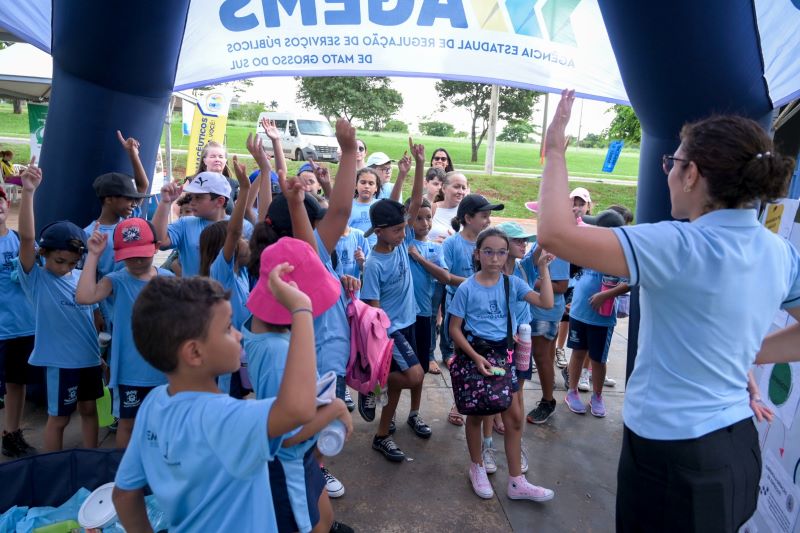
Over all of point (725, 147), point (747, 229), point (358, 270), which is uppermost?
point (725, 147)

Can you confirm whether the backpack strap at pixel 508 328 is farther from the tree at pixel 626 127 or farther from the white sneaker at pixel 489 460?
the tree at pixel 626 127

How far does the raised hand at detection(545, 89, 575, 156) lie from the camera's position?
1548mm

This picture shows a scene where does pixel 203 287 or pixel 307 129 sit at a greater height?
pixel 307 129

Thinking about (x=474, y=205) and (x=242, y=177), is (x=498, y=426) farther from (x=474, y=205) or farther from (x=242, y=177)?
(x=242, y=177)

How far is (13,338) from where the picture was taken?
3373 millimetres

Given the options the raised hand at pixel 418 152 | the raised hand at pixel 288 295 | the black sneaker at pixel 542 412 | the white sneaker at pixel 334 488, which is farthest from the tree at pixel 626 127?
the raised hand at pixel 288 295

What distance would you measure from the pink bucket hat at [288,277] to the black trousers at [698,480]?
1181 mm

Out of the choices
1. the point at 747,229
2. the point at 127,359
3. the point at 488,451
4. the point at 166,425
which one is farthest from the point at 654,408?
the point at 127,359

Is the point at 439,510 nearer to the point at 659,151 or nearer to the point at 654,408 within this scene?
the point at 654,408

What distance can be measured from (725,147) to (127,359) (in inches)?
114

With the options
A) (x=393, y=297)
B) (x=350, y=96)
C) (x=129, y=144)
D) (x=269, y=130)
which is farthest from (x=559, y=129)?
(x=350, y=96)

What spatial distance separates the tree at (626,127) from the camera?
1440 centimetres

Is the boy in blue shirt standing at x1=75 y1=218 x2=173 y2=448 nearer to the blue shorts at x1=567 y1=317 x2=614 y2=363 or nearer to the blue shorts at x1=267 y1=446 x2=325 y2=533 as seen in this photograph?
the blue shorts at x1=267 y1=446 x2=325 y2=533

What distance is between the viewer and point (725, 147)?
1.44 meters
